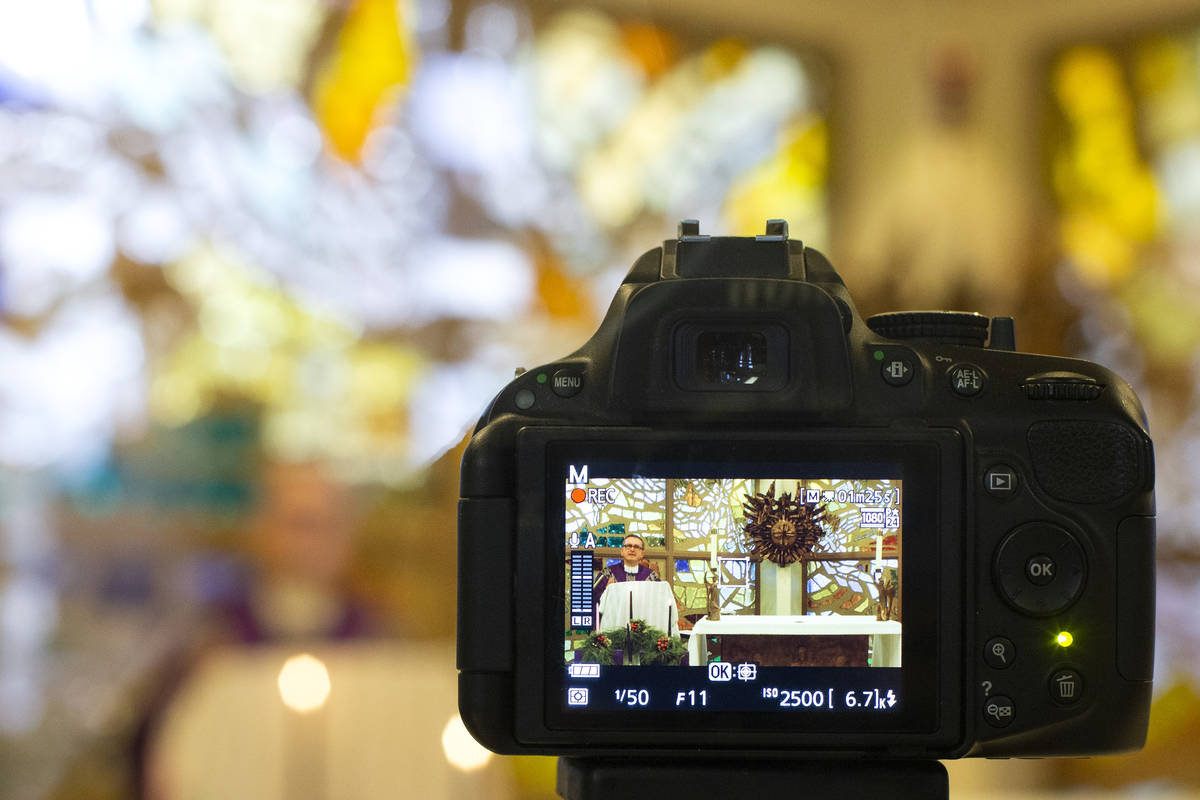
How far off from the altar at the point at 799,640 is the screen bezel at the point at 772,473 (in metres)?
0.02

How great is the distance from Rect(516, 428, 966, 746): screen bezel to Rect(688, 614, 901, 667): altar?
0.02 meters

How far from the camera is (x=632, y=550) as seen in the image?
1.90 feet

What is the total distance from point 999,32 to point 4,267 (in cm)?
229

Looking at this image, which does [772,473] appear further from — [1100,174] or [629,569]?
[1100,174]

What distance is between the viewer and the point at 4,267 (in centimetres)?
182

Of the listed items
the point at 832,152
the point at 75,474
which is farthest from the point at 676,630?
the point at 832,152

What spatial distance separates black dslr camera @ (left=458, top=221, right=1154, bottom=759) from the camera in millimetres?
581

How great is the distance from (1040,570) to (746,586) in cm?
16

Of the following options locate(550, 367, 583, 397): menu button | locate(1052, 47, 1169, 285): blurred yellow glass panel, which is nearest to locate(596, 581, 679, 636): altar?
locate(550, 367, 583, 397): menu button

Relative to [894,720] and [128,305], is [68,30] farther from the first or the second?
[894,720]

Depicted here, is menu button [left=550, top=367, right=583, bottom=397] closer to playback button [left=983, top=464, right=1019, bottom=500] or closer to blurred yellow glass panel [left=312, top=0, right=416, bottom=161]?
playback button [left=983, top=464, right=1019, bottom=500]

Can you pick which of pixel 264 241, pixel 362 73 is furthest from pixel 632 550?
pixel 362 73

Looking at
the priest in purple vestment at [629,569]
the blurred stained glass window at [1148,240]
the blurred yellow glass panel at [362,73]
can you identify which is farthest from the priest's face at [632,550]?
the blurred stained glass window at [1148,240]

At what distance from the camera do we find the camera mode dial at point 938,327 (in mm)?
639
